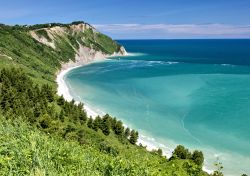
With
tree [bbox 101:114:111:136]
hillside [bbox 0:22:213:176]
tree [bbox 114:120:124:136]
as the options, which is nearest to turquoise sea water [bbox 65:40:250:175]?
tree [bbox 114:120:124:136]

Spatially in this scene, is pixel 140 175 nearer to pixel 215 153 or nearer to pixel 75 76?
pixel 215 153

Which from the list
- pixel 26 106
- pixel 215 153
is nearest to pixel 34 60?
pixel 26 106

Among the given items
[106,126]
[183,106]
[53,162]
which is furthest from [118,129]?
[53,162]

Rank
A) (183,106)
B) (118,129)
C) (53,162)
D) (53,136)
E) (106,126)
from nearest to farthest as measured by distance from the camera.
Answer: (53,162) < (53,136) < (106,126) < (118,129) < (183,106)

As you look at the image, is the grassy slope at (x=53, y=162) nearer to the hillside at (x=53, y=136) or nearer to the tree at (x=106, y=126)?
the hillside at (x=53, y=136)

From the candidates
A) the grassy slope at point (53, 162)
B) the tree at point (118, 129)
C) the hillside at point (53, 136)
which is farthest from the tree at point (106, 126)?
the grassy slope at point (53, 162)

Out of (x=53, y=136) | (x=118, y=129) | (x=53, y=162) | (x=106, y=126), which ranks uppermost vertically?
(x=53, y=162)

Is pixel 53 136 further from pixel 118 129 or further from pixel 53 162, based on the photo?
pixel 118 129

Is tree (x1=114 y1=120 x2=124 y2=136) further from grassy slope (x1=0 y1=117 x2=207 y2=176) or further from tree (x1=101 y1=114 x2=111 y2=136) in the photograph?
grassy slope (x1=0 y1=117 x2=207 y2=176)
